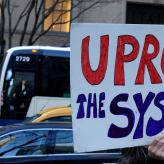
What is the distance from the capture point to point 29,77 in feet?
54.1

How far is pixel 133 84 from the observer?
3.32m

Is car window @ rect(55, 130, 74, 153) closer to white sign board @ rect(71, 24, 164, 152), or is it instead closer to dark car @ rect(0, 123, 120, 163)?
dark car @ rect(0, 123, 120, 163)

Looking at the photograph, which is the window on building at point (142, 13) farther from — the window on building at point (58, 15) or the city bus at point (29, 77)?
the city bus at point (29, 77)

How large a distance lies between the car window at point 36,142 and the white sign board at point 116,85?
191 inches

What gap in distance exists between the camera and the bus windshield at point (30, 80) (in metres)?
16.2

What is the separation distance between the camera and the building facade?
25.8 m

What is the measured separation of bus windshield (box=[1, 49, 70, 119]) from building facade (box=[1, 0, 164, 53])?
8013 mm

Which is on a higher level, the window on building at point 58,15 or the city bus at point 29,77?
the window on building at point 58,15

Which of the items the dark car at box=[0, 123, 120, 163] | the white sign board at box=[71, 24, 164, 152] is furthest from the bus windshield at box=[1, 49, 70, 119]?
the white sign board at box=[71, 24, 164, 152]

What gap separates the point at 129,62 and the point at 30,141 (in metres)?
4.89

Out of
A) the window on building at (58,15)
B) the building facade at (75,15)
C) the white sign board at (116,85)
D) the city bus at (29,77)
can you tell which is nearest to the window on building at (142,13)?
the building facade at (75,15)

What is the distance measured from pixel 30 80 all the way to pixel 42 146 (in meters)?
8.42

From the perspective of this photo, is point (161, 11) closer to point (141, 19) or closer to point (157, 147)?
point (141, 19)

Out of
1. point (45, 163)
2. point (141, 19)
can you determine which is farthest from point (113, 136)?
point (141, 19)
